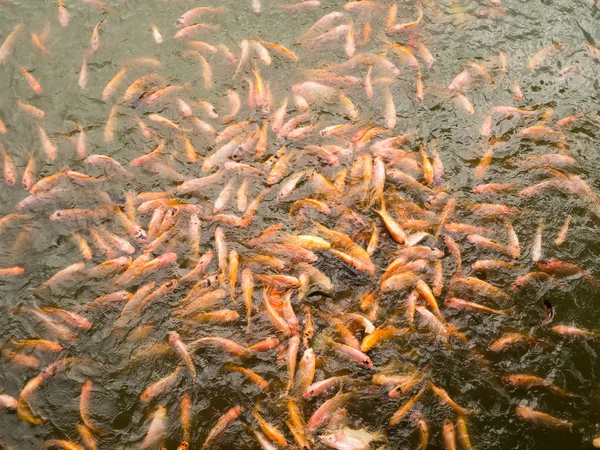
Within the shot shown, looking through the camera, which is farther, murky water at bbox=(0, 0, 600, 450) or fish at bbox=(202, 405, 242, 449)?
murky water at bbox=(0, 0, 600, 450)

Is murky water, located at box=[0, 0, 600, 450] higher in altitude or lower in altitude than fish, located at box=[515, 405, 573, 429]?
higher

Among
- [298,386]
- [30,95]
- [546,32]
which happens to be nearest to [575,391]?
[298,386]

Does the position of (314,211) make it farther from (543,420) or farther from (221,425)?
(543,420)

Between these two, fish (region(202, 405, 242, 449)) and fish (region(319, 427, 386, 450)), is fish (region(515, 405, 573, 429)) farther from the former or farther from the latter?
fish (region(202, 405, 242, 449))

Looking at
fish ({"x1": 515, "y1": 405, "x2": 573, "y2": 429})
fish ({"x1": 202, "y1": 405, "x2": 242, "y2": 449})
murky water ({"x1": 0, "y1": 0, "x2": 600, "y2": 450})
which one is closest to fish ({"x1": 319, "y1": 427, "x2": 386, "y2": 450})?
murky water ({"x1": 0, "y1": 0, "x2": 600, "y2": 450})

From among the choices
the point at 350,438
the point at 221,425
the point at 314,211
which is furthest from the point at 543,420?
the point at 314,211

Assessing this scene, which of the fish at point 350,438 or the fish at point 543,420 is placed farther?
the fish at point 543,420

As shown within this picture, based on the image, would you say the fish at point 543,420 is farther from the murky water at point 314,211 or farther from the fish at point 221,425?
the fish at point 221,425

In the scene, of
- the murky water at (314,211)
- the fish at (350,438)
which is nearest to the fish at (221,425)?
the murky water at (314,211)

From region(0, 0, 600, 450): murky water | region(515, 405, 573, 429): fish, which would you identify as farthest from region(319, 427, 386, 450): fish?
region(515, 405, 573, 429): fish
